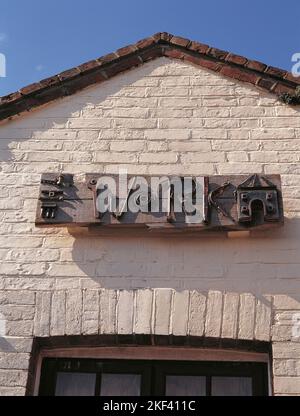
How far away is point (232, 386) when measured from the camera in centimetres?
410

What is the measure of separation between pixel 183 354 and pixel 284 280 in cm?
86

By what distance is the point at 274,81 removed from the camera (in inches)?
198

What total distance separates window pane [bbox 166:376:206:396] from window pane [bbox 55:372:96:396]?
51 centimetres

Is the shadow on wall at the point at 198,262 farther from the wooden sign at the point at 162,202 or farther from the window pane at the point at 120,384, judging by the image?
the window pane at the point at 120,384

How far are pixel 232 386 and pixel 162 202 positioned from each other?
1359 mm

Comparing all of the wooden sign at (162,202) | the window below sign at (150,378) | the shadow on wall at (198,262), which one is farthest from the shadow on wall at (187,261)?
the window below sign at (150,378)

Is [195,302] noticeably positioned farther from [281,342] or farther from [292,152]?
[292,152]

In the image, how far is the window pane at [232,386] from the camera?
13.4 ft

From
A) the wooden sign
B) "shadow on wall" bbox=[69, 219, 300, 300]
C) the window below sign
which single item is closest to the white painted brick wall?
"shadow on wall" bbox=[69, 219, 300, 300]

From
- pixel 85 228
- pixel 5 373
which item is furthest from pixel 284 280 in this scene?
pixel 5 373

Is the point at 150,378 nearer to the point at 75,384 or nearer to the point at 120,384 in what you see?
the point at 120,384

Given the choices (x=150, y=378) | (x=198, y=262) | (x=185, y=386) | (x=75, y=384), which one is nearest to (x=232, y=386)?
(x=185, y=386)

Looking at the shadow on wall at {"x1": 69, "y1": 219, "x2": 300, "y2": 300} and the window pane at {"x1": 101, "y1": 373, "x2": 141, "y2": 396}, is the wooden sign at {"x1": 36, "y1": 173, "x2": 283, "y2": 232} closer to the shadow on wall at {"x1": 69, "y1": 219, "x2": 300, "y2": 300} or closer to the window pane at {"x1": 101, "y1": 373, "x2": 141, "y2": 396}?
the shadow on wall at {"x1": 69, "y1": 219, "x2": 300, "y2": 300}

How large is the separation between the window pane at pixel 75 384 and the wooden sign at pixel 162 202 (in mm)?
1032
